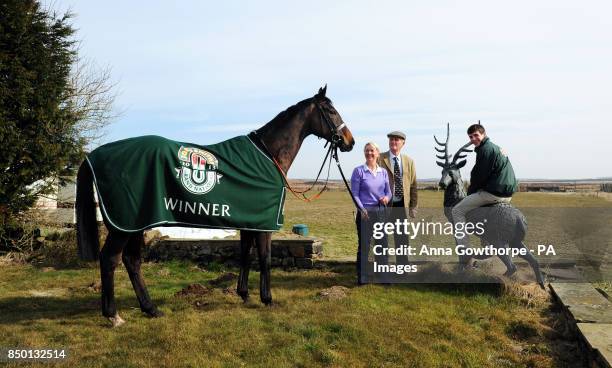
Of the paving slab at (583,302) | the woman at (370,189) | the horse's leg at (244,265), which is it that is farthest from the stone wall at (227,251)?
the paving slab at (583,302)

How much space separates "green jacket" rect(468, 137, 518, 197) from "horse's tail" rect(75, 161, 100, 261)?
5.19m

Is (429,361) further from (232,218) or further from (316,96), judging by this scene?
(316,96)

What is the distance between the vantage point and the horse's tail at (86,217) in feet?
17.2

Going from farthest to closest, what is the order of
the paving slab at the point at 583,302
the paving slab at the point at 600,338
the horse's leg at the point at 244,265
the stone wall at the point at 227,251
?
the stone wall at the point at 227,251 < the horse's leg at the point at 244,265 < the paving slab at the point at 583,302 < the paving slab at the point at 600,338

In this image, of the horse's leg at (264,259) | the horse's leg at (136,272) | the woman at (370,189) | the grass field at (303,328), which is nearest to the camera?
the grass field at (303,328)

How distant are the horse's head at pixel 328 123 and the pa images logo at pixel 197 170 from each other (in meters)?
1.59

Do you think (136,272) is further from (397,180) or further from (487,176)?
(487,176)

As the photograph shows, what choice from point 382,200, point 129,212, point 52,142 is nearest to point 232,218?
point 129,212

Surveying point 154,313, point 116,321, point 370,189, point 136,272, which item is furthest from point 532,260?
point 116,321

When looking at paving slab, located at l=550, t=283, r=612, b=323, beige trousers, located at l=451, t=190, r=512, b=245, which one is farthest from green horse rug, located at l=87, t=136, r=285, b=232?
paving slab, located at l=550, t=283, r=612, b=323

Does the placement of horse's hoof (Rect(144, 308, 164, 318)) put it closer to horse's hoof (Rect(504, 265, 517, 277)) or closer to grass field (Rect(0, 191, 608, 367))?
grass field (Rect(0, 191, 608, 367))

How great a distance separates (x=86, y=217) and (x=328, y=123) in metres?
3.36

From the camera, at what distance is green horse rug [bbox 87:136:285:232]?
199 inches

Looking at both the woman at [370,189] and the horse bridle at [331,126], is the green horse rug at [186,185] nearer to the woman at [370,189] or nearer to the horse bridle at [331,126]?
the horse bridle at [331,126]
